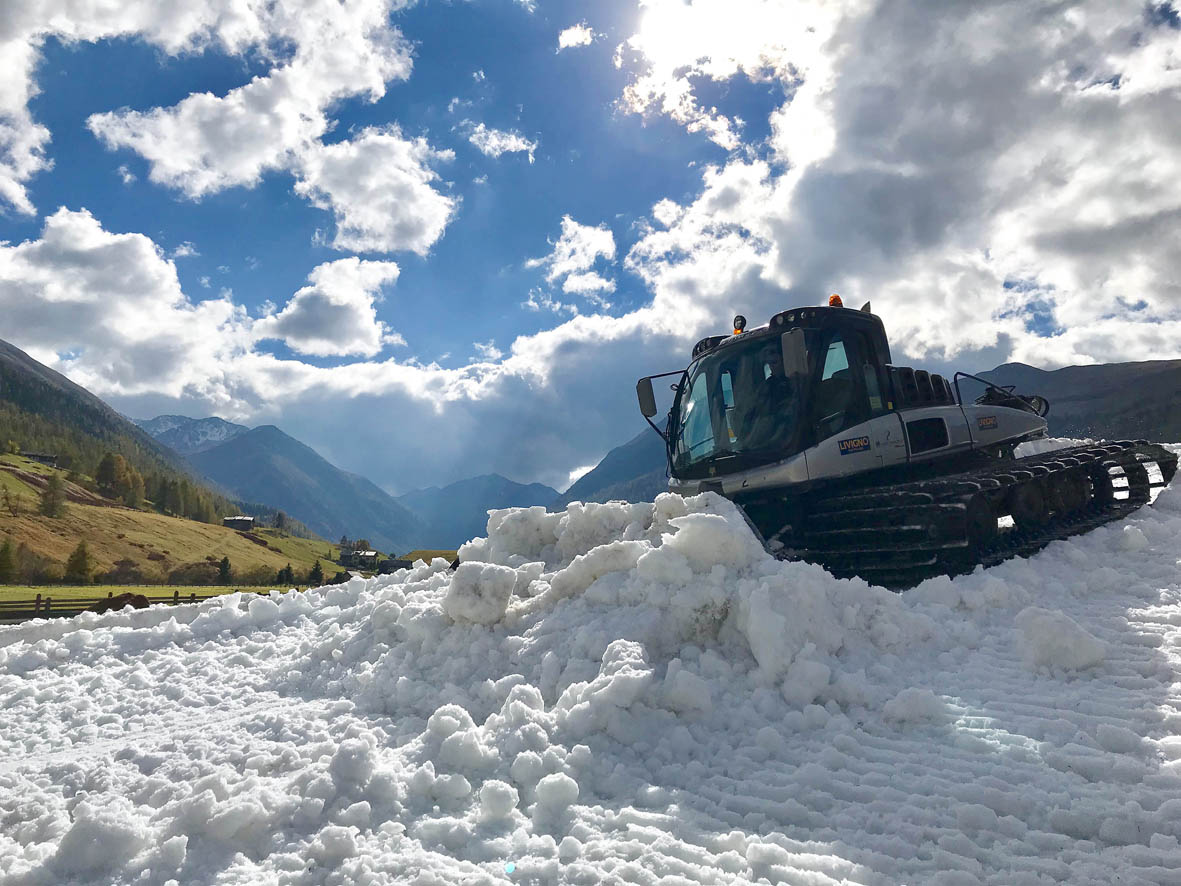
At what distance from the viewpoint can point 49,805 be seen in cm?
405

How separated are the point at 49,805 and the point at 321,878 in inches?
90.7

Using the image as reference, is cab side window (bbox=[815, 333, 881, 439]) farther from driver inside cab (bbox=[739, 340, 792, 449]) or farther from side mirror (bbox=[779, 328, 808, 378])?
side mirror (bbox=[779, 328, 808, 378])

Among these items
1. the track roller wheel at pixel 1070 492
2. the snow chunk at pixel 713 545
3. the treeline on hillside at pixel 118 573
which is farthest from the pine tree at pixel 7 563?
the track roller wheel at pixel 1070 492

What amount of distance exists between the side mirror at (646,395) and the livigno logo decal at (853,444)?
2.99m

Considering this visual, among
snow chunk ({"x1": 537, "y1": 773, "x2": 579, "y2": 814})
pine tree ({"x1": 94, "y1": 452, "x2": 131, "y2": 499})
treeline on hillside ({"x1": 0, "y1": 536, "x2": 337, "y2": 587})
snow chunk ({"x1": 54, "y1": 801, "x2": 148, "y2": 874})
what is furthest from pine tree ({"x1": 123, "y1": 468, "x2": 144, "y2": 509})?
snow chunk ({"x1": 537, "y1": 773, "x2": 579, "y2": 814})

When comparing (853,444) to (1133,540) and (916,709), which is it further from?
(916,709)

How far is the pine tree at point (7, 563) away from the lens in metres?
61.1

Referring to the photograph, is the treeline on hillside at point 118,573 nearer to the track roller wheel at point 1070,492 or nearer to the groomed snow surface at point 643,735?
the groomed snow surface at point 643,735

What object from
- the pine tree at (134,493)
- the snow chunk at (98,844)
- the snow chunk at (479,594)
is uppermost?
the pine tree at (134,493)

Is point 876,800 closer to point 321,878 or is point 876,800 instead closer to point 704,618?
point 704,618

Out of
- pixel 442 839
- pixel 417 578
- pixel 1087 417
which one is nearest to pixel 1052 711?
pixel 442 839

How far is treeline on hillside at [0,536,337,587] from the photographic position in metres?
64.6

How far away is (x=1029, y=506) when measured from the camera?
9.03 m

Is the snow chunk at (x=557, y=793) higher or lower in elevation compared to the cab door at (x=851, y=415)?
lower
